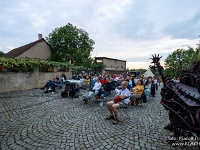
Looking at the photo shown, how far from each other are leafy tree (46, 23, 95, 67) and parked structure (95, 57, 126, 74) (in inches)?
535

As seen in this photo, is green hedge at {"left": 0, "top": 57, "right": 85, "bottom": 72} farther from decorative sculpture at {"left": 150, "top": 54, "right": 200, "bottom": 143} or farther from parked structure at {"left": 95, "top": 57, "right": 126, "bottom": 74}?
parked structure at {"left": 95, "top": 57, "right": 126, "bottom": 74}

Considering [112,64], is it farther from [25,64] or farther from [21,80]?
[21,80]

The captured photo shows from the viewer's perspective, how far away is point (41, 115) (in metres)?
4.87

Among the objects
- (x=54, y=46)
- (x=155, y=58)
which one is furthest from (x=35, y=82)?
(x=54, y=46)

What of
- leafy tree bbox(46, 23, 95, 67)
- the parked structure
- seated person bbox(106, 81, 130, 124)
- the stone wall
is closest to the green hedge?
the stone wall

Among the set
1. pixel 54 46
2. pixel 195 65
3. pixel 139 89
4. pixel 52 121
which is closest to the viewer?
pixel 195 65

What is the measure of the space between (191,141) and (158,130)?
31.3 inches

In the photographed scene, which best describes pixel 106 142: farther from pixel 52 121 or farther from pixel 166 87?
pixel 52 121

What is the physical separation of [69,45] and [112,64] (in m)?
24.8

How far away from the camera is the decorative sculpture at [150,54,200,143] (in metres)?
2.06

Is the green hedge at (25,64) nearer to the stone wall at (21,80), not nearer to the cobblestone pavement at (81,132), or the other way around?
the stone wall at (21,80)

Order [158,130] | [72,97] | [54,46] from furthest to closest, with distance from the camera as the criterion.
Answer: [54,46] < [72,97] < [158,130]

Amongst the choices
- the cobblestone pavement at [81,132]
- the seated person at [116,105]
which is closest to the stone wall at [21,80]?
the cobblestone pavement at [81,132]

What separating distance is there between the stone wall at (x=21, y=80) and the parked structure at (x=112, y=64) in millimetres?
27131
